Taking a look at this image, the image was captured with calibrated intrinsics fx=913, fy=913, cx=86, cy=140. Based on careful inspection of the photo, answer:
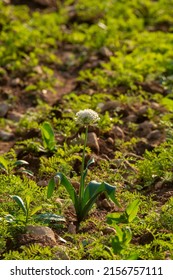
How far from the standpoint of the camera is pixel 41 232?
4898mm

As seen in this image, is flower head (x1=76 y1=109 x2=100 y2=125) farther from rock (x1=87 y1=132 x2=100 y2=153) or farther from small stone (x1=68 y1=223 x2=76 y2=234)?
rock (x1=87 y1=132 x2=100 y2=153)

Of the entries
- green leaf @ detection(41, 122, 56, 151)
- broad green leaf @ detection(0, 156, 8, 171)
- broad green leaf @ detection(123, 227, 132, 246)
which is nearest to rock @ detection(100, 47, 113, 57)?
green leaf @ detection(41, 122, 56, 151)

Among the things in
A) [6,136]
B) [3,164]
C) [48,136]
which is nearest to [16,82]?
[6,136]

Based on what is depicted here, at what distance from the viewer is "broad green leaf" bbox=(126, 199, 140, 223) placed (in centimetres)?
499

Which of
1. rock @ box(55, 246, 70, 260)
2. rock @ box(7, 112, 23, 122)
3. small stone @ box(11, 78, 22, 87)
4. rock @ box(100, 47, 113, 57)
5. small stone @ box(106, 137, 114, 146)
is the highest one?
rock @ box(55, 246, 70, 260)

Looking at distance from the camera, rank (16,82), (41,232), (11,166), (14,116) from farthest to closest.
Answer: (16,82), (14,116), (11,166), (41,232)

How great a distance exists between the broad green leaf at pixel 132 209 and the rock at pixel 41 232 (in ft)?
1.42

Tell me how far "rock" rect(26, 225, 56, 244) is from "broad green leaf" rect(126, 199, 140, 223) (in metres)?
0.43

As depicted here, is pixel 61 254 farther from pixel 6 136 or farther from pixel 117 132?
pixel 6 136

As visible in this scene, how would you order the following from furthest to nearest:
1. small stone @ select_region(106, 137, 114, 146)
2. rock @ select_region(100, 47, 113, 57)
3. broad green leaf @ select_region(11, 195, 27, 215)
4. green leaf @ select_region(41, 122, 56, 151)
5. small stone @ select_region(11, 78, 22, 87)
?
1. rock @ select_region(100, 47, 113, 57)
2. small stone @ select_region(11, 78, 22, 87)
3. small stone @ select_region(106, 137, 114, 146)
4. green leaf @ select_region(41, 122, 56, 151)
5. broad green leaf @ select_region(11, 195, 27, 215)

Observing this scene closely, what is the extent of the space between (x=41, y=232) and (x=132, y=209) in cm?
52

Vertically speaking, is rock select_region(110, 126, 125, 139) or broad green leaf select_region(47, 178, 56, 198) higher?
broad green leaf select_region(47, 178, 56, 198)
